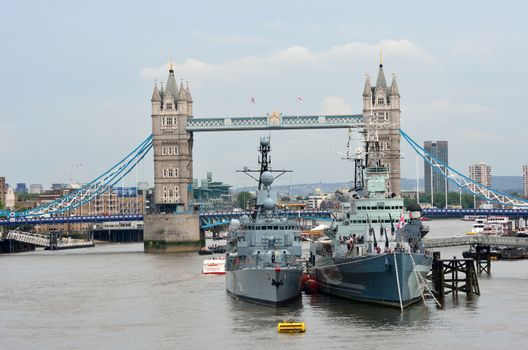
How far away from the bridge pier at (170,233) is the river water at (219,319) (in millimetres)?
38000

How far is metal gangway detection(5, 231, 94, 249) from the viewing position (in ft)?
407

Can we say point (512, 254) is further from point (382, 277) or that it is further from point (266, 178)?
point (382, 277)

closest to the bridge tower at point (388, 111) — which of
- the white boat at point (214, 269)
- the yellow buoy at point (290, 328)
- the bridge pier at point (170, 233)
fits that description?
the bridge pier at point (170, 233)

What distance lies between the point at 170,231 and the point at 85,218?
10331 millimetres

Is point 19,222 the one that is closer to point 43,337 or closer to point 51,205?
point 51,205

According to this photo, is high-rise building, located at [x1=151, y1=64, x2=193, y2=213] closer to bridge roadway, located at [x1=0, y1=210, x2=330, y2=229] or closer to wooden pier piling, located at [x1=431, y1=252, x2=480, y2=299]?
bridge roadway, located at [x1=0, y1=210, x2=330, y2=229]

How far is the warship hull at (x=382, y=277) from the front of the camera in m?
49.3

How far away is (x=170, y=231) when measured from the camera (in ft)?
360

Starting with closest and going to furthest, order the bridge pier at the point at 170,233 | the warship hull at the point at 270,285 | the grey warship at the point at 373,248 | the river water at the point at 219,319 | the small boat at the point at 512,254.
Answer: the river water at the point at 219,319
the grey warship at the point at 373,248
the warship hull at the point at 270,285
the small boat at the point at 512,254
the bridge pier at the point at 170,233

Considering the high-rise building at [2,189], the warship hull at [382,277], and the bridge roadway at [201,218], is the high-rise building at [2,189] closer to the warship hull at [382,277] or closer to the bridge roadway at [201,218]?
the bridge roadway at [201,218]

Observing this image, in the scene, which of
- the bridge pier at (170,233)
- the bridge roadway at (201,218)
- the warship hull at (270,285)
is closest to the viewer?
the warship hull at (270,285)

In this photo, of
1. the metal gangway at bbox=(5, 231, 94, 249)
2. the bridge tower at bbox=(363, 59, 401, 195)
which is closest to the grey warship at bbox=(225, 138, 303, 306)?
the bridge tower at bbox=(363, 59, 401, 195)

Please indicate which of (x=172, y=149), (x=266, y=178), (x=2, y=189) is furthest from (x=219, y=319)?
(x=2, y=189)

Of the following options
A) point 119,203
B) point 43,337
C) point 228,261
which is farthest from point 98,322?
point 119,203
